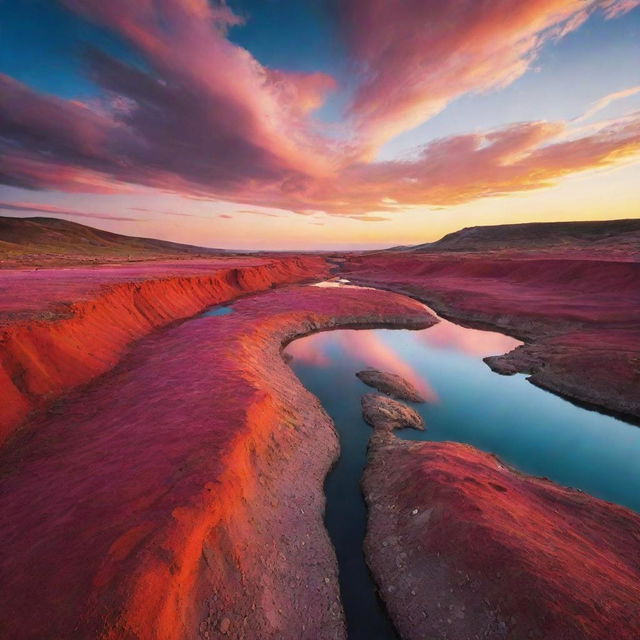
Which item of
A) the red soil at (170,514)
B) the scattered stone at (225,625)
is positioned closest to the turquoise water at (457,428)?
the red soil at (170,514)

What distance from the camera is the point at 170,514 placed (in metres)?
8.41

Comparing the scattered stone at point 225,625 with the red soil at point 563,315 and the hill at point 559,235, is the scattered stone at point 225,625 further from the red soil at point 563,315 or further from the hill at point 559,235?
the hill at point 559,235

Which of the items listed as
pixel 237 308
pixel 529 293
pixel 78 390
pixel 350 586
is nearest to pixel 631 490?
pixel 350 586

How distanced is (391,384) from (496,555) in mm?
14404

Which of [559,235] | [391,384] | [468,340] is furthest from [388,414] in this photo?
[559,235]

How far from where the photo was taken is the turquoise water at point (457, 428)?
1101 cm

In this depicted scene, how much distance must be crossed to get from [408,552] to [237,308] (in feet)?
113

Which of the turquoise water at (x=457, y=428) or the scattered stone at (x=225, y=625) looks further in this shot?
the turquoise water at (x=457, y=428)

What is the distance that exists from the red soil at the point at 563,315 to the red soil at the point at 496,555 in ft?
40.0

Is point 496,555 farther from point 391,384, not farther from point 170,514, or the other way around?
point 391,384

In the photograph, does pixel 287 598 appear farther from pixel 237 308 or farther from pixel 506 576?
pixel 237 308

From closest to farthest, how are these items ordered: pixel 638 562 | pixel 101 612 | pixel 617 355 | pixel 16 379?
pixel 101 612 → pixel 638 562 → pixel 16 379 → pixel 617 355

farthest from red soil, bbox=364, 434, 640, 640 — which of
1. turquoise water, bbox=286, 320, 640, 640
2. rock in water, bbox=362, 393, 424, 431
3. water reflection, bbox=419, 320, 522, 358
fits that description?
water reflection, bbox=419, 320, 522, 358

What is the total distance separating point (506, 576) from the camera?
7.93m
